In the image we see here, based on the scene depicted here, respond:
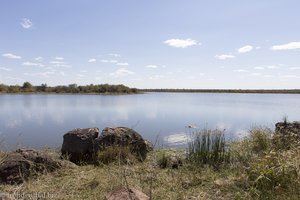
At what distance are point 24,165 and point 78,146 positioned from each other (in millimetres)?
1938

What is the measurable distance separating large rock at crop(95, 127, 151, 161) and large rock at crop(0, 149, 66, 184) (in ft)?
4.52

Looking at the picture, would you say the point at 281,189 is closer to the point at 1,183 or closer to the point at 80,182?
the point at 80,182

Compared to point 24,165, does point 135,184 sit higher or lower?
lower

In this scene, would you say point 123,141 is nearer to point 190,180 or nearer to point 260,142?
point 190,180

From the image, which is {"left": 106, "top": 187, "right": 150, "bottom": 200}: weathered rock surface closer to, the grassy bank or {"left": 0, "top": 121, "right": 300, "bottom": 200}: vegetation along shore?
{"left": 0, "top": 121, "right": 300, "bottom": 200}: vegetation along shore

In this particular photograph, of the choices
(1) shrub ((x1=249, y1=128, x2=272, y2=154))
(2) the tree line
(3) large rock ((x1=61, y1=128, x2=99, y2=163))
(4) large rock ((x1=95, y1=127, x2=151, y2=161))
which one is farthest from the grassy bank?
(2) the tree line

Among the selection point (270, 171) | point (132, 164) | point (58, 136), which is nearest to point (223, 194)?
point (270, 171)

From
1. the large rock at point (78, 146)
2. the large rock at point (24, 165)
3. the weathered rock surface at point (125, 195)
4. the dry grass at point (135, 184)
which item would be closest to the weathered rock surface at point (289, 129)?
the dry grass at point (135, 184)

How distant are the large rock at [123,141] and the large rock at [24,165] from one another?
138 centimetres

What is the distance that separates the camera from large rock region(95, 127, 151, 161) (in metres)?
7.91

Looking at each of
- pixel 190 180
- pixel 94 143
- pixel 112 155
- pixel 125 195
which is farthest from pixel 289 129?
pixel 125 195

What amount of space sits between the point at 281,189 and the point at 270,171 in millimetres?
327

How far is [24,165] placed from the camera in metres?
6.19

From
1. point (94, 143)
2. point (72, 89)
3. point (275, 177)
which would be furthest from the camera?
point (72, 89)
